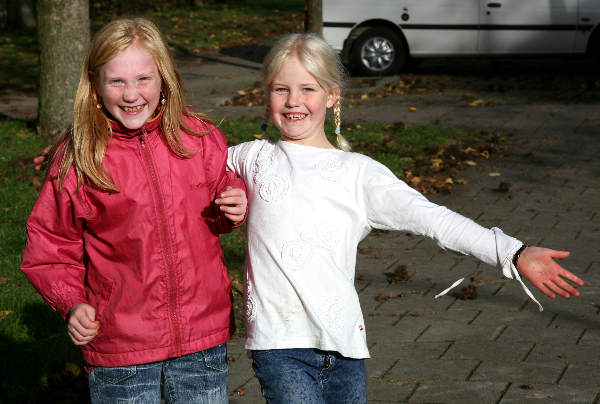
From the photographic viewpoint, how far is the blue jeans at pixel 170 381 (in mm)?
2877

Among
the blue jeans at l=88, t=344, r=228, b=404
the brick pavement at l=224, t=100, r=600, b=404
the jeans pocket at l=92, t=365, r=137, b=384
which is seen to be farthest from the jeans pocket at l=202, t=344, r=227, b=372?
the brick pavement at l=224, t=100, r=600, b=404

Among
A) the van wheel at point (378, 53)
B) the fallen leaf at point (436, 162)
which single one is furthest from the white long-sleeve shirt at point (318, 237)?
the van wheel at point (378, 53)

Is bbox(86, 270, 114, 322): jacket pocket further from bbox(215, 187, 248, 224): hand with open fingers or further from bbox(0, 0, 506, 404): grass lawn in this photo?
bbox(0, 0, 506, 404): grass lawn

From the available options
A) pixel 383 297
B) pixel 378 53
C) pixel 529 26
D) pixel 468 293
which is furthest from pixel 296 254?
pixel 529 26

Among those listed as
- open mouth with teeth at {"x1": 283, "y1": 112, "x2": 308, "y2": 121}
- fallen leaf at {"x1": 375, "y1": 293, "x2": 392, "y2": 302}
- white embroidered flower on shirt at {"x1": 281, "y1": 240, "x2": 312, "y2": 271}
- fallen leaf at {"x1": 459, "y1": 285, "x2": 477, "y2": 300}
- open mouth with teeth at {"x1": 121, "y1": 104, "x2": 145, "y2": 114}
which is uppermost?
open mouth with teeth at {"x1": 121, "y1": 104, "x2": 145, "y2": 114}

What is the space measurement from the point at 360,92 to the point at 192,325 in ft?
32.1

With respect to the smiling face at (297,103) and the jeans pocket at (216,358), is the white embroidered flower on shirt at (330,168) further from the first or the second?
the jeans pocket at (216,358)

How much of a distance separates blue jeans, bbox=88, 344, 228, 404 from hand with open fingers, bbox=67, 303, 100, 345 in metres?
0.20

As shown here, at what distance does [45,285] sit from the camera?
2.83m

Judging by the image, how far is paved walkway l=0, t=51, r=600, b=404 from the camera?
168 inches

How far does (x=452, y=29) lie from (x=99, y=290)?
36.8ft

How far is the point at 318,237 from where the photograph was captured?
9.48 ft

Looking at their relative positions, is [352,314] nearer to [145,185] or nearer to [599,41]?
[145,185]

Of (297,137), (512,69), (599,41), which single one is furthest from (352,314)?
(512,69)
